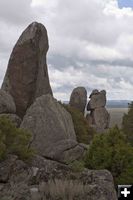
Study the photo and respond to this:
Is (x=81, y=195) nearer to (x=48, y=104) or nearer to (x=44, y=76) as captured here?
(x=48, y=104)

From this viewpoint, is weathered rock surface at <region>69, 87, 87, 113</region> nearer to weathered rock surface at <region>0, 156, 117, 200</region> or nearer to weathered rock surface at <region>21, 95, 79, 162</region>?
weathered rock surface at <region>21, 95, 79, 162</region>

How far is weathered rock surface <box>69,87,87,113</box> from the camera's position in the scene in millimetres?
56156

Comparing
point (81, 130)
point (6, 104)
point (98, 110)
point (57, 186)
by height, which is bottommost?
point (57, 186)

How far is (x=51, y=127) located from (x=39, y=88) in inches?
419

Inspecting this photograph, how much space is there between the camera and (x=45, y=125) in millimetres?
29719

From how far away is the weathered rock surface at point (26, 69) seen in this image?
38.9 metres

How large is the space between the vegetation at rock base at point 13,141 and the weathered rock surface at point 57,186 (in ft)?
7.54

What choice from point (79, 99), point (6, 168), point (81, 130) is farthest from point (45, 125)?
point (79, 99)

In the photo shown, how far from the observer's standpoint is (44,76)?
40406 mm

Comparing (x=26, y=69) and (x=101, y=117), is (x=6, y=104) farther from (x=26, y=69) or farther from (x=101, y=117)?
(x=101, y=117)

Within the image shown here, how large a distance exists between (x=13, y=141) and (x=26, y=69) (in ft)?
73.9

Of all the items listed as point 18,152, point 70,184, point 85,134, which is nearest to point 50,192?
point 70,184

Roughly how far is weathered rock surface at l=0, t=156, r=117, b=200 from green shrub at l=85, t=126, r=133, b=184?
302cm

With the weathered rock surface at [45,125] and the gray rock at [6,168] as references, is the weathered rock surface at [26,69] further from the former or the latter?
the gray rock at [6,168]
